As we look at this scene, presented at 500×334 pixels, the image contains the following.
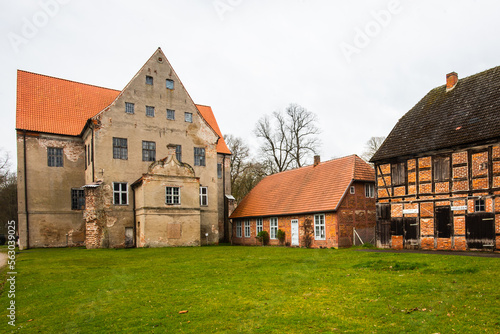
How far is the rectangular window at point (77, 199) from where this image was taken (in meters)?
30.1

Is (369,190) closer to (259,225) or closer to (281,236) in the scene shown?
(281,236)

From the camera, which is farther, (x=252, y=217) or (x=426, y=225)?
(x=252, y=217)

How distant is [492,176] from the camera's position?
54.2 feet

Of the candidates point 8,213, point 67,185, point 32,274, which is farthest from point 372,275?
point 8,213

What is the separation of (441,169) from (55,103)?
29.8 m

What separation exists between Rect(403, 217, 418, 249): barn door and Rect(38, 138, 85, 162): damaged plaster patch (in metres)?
25.2

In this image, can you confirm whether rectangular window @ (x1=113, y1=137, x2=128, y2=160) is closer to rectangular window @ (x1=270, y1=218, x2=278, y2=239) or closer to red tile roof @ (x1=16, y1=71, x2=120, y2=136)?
red tile roof @ (x1=16, y1=71, x2=120, y2=136)

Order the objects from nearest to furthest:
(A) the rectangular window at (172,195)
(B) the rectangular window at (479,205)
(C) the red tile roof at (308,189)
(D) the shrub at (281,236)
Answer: (B) the rectangular window at (479,205) < (C) the red tile roof at (308,189) < (D) the shrub at (281,236) < (A) the rectangular window at (172,195)

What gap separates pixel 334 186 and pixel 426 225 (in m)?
6.86

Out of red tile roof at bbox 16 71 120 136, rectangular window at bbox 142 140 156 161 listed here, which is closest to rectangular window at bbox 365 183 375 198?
rectangular window at bbox 142 140 156 161

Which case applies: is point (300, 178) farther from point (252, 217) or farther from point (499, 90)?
point (499, 90)

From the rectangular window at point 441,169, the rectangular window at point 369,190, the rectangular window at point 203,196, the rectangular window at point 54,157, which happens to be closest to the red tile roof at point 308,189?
the rectangular window at point 369,190

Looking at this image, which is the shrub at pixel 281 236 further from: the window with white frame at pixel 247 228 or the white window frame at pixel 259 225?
the window with white frame at pixel 247 228

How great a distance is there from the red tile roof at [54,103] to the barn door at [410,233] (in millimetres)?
25665
